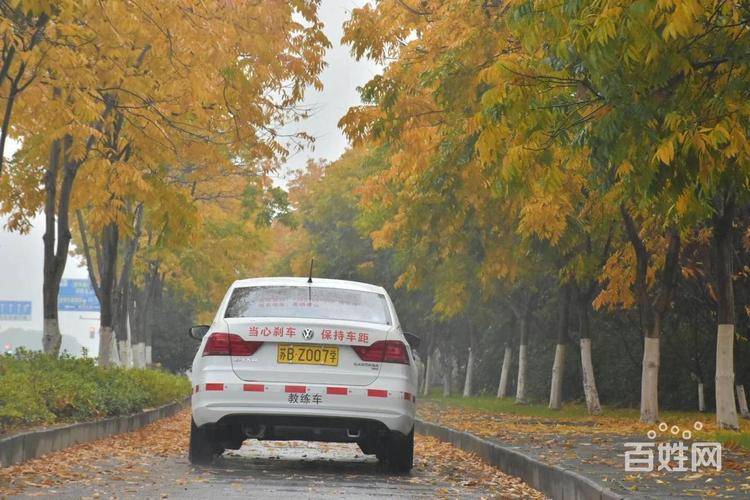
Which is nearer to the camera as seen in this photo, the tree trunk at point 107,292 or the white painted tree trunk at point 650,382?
the white painted tree trunk at point 650,382

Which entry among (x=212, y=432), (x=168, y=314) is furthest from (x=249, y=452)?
(x=168, y=314)

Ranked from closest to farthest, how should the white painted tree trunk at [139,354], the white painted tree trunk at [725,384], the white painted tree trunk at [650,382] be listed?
the white painted tree trunk at [725,384]
the white painted tree trunk at [650,382]
the white painted tree trunk at [139,354]

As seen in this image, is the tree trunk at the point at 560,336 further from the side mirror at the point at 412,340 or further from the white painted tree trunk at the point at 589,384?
the side mirror at the point at 412,340

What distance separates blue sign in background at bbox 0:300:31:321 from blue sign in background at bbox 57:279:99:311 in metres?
13.5

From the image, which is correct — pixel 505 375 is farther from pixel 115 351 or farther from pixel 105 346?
pixel 105 346

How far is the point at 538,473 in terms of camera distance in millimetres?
11180

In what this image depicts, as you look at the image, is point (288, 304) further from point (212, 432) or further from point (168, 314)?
point (168, 314)

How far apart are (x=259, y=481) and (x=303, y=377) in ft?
3.52

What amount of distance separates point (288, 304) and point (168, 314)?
5390 cm

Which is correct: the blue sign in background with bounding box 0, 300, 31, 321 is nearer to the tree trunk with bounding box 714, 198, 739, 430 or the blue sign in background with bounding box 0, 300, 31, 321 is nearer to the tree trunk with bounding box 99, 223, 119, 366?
the tree trunk with bounding box 99, 223, 119, 366

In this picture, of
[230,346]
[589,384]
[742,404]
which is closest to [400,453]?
[230,346]

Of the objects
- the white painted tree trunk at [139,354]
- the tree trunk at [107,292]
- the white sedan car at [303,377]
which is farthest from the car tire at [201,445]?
the white painted tree trunk at [139,354]

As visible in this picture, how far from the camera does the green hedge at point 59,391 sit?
43.1ft

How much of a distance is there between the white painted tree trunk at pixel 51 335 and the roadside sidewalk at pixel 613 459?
Answer: 21.4 feet
